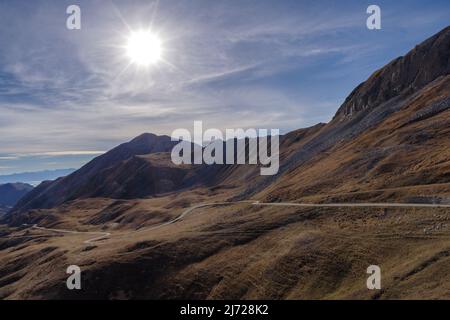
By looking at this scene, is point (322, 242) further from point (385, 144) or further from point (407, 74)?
point (407, 74)

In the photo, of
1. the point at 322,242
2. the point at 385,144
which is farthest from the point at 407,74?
the point at 322,242

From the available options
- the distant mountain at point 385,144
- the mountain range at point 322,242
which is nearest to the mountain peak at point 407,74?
the distant mountain at point 385,144

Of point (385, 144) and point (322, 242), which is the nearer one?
point (322, 242)

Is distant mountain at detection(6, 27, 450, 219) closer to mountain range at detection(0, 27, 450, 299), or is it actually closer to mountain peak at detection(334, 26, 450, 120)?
mountain peak at detection(334, 26, 450, 120)

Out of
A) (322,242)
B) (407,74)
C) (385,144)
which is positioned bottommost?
(322,242)

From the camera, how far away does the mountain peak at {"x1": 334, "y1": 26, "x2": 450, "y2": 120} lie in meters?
119

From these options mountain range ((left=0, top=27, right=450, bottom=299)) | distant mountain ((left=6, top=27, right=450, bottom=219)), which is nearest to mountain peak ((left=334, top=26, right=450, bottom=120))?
distant mountain ((left=6, top=27, right=450, bottom=219))

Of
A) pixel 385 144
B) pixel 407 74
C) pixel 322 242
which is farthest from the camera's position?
pixel 407 74

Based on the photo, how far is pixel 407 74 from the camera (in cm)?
13012

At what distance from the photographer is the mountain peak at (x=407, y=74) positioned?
119m

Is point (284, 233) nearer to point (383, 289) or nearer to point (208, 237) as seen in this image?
point (208, 237)

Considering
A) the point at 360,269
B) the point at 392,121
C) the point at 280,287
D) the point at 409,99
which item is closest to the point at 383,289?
the point at 360,269

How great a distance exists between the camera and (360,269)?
3794 centimetres

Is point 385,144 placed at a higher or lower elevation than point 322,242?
higher
